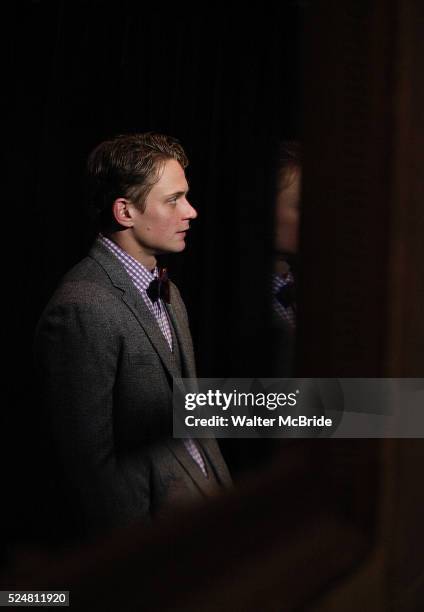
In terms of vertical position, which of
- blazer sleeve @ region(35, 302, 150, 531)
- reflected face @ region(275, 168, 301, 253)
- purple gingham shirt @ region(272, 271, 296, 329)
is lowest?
blazer sleeve @ region(35, 302, 150, 531)

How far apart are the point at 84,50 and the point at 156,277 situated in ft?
1.58

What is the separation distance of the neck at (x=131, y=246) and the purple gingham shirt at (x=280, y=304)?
23 cm

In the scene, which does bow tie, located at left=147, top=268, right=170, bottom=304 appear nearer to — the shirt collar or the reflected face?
the shirt collar

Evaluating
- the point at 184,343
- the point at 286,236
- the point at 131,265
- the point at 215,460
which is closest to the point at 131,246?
the point at 131,265

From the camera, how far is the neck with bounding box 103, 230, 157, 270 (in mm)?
1099

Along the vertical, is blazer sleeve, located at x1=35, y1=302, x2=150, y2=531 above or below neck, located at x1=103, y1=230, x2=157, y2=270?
below

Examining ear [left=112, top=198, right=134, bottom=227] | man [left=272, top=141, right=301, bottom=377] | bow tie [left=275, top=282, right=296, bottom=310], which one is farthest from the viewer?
ear [left=112, top=198, right=134, bottom=227]

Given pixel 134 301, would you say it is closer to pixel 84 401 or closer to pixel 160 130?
pixel 84 401

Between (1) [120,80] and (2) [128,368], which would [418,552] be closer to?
(2) [128,368]

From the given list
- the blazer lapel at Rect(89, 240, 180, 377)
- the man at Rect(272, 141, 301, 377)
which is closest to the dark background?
the man at Rect(272, 141, 301, 377)

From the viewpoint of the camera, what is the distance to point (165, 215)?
3.64 ft

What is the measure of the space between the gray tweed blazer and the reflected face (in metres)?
0.26

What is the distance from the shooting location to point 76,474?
0.96 m

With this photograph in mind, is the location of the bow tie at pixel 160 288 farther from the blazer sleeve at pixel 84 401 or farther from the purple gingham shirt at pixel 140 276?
the blazer sleeve at pixel 84 401
